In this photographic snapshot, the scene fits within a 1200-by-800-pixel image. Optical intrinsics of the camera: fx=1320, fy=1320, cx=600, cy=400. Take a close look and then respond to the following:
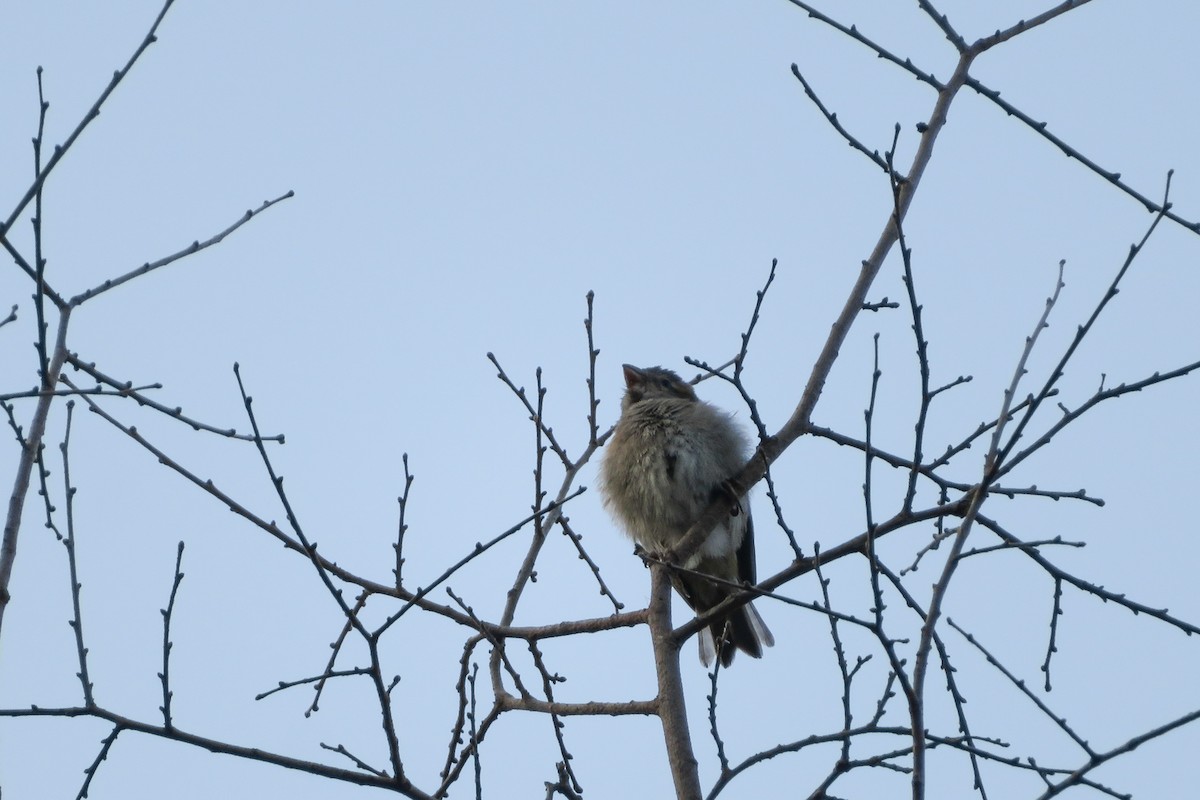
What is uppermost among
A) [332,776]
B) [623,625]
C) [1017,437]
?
[623,625]

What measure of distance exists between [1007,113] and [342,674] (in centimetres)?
270

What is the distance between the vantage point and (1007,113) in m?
4.25

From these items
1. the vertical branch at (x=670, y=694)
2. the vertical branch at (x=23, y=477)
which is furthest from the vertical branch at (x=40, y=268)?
the vertical branch at (x=670, y=694)

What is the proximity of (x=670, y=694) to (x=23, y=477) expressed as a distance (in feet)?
6.48

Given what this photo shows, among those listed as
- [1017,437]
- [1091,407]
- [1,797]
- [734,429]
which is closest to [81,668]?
[1,797]

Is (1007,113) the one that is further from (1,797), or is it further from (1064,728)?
(1,797)

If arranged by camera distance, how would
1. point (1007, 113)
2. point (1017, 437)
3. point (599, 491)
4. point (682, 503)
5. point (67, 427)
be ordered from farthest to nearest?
point (599, 491) < point (682, 503) < point (1007, 113) < point (67, 427) < point (1017, 437)

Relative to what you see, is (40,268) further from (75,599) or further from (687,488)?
(687,488)

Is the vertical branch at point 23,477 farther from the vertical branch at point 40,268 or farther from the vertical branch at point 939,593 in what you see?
the vertical branch at point 939,593

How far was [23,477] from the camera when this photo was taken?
302 cm

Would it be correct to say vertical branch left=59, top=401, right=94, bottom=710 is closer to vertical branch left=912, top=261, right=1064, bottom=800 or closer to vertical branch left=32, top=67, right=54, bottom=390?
vertical branch left=32, top=67, right=54, bottom=390

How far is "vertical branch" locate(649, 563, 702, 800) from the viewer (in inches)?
147

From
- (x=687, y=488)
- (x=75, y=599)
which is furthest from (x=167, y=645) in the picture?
(x=687, y=488)

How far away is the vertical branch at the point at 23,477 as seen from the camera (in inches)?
115
